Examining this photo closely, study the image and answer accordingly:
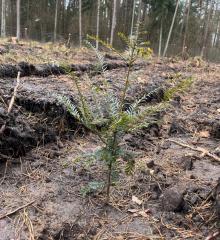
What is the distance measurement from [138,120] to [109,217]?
0.74m

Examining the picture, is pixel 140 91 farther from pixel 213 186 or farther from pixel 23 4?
pixel 23 4

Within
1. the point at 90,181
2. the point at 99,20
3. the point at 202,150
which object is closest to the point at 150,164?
the point at 90,181

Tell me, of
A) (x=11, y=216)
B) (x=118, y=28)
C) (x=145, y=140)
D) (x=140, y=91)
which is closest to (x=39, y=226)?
(x=11, y=216)

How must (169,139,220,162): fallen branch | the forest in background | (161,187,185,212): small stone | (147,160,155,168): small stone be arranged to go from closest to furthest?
(161,187,185,212): small stone
(147,160,155,168): small stone
(169,139,220,162): fallen branch
the forest in background

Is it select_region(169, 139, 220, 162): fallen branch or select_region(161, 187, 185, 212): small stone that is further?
select_region(169, 139, 220, 162): fallen branch

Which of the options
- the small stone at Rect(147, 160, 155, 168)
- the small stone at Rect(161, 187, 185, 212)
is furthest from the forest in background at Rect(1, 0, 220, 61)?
the small stone at Rect(161, 187, 185, 212)

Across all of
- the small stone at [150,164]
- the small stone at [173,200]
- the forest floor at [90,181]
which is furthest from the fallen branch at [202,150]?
the small stone at [173,200]

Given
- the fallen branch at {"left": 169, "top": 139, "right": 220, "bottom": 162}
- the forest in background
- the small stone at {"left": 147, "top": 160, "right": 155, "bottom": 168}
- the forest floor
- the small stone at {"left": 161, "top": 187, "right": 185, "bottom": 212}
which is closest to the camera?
the forest floor

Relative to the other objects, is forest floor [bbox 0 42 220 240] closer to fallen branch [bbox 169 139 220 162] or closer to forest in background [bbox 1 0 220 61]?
fallen branch [bbox 169 139 220 162]

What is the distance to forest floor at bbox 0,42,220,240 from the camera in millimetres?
2422

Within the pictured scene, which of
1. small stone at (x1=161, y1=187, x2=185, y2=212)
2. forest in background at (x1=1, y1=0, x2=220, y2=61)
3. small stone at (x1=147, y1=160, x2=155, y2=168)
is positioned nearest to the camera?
small stone at (x1=161, y1=187, x2=185, y2=212)

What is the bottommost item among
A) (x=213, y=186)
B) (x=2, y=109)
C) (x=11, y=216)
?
(x=11, y=216)

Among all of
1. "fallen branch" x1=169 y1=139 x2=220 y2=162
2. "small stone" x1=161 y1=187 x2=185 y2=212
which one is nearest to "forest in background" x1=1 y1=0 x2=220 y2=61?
"fallen branch" x1=169 y1=139 x2=220 y2=162

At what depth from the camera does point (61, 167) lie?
10.2 ft
